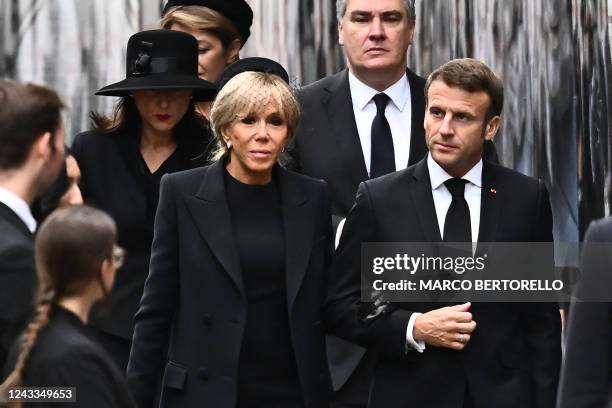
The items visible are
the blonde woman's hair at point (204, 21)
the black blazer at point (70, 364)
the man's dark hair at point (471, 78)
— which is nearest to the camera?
the black blazer at point (70, 364)

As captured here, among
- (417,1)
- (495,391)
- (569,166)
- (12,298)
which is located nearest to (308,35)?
(417,1)

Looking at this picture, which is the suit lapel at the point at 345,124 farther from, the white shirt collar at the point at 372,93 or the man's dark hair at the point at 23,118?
the man's dark hair at the point at 23,118

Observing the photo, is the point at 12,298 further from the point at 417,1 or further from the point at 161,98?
the point at 417,1

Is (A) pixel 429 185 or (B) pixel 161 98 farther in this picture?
(B) pixel 161 98

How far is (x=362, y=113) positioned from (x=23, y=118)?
2198 millimetres

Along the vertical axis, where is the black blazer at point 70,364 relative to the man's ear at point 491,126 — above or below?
below

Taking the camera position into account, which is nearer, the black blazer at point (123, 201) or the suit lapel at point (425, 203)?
the suit lapel at point (425, 203)

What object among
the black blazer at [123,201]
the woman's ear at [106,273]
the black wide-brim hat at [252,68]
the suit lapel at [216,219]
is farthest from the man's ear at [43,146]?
the black blazer at [123,201]

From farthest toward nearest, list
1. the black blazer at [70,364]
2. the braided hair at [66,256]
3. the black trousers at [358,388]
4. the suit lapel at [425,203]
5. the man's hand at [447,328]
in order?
the black trousers at [358,388], the suit lapel at [425,203], the man's hand at [447,328], the braided hair at [66,256], the black blazer at [70,364]

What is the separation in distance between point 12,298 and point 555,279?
7.15ft

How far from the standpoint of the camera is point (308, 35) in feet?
31.0

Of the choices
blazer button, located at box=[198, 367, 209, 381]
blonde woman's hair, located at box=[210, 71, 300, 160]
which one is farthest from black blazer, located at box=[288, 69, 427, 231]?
blazer button, located at box=[198, 367, 209, 381]

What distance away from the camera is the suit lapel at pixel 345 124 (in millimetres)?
7180

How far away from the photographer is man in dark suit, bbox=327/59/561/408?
6.41 meters
